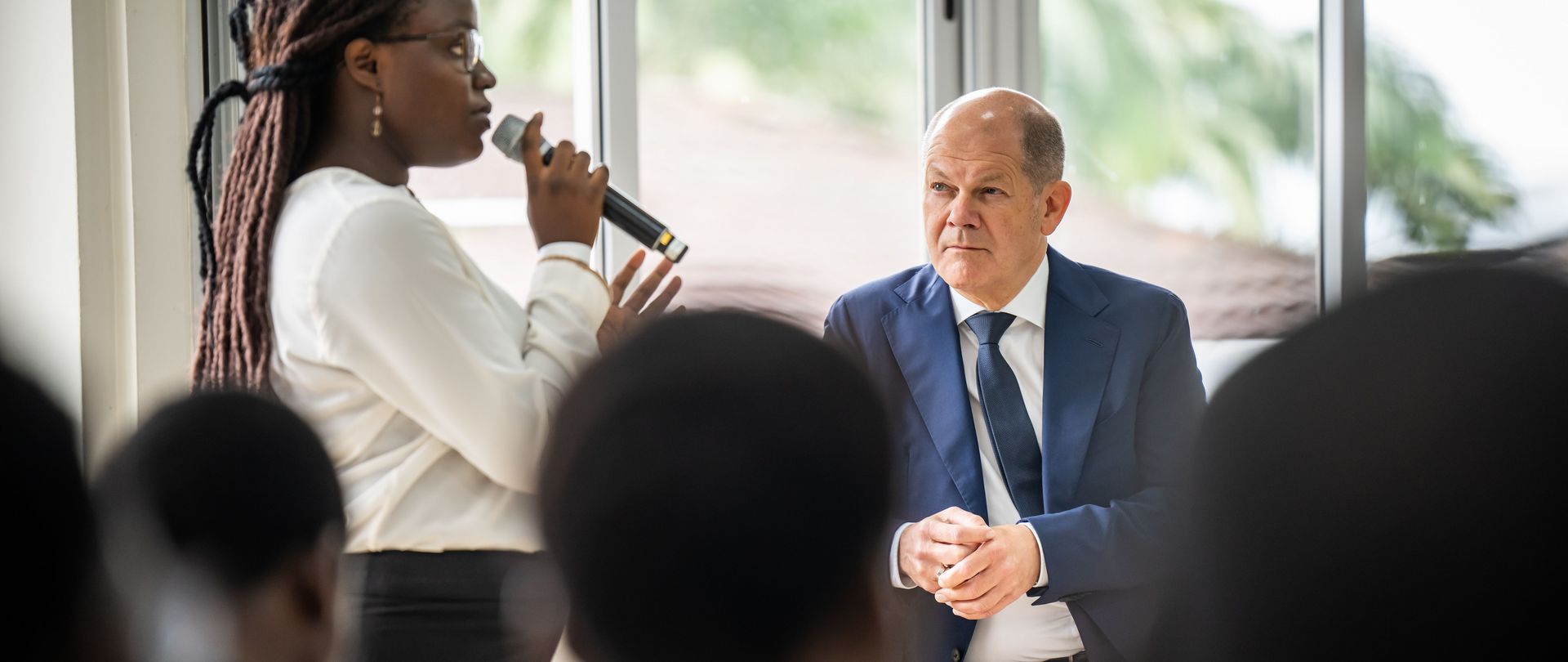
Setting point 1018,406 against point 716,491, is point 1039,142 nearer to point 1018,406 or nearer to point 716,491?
point 1018,406

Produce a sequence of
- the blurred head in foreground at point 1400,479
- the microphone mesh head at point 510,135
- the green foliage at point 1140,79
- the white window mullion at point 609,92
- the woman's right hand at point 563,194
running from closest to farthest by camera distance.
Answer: the blurred head in foreground at point 1400,479, the woman's right hand at point 563,194, the microphone mesh head at point 510,135, the white window mullion at point 609,92, the green foliage at point 1140,79

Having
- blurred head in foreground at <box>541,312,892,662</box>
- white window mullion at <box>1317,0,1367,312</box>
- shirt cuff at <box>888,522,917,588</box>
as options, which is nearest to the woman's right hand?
shirt cuff at <box>888,522,917,588</box>

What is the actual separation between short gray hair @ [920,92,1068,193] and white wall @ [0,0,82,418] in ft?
4.79

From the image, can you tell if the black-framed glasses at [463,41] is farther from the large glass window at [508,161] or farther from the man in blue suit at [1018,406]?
the large glass window at [508,161]

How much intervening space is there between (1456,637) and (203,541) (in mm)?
577

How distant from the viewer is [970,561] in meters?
1.79

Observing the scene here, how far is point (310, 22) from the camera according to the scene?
139cm

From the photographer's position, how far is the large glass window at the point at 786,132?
3102 millimetres

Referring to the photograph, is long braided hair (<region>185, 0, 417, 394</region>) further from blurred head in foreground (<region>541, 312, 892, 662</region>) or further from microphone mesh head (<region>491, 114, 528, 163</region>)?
blurred head in foreground (<region>541, 312, 892, 662</region>)

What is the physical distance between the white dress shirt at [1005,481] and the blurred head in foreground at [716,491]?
51.3 inches

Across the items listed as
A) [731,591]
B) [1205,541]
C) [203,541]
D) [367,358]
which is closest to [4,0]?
[367,358]

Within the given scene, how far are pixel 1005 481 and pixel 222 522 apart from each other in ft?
4.97

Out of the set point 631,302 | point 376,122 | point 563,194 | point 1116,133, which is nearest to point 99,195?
point 376,122

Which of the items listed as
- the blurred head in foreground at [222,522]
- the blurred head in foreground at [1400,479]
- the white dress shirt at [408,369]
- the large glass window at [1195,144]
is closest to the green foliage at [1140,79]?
the large glass window at [1195,144]
